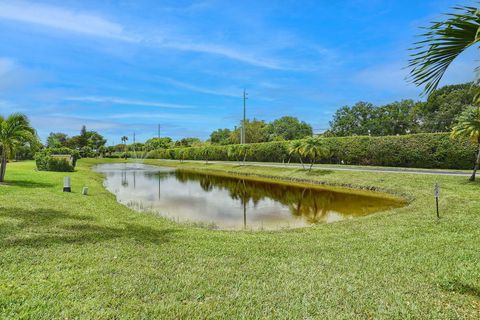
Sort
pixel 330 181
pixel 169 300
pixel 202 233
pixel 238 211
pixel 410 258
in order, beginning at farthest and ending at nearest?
pixel 330 181 → pixel 238 211 → pixel 202 233 → pixel 410 258 → pixel 169 300

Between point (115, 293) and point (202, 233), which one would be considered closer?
point (115, 293)

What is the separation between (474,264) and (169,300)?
459 cm

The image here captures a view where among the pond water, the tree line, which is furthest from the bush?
the tree line

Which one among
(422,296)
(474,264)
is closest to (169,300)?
(422,296)

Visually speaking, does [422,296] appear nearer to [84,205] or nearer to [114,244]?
[114,244]

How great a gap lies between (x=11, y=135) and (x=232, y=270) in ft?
42.9

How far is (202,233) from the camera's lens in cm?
664

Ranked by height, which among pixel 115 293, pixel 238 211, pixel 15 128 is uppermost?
pixel 15 128

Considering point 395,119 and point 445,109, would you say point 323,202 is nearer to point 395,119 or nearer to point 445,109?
point 445,109

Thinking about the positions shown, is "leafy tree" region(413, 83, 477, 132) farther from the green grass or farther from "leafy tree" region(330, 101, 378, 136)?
the green grass

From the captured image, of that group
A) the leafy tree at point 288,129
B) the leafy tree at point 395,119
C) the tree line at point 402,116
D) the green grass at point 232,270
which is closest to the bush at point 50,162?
the green grass at point 232,270

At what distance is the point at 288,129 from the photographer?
241ft

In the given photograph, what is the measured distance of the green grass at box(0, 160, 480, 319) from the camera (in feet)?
9.98

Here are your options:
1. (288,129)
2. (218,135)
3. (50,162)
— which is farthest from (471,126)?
(218,135)
